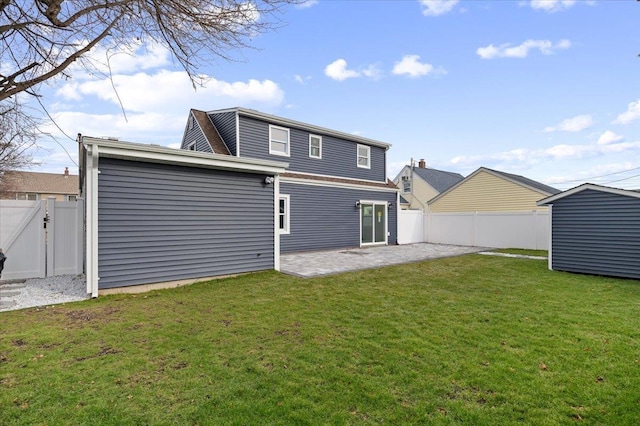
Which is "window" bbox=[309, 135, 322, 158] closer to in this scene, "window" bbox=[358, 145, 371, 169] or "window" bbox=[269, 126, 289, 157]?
"window" bbox=[269, 126, 289, 157]

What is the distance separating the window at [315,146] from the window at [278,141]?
1.24 m

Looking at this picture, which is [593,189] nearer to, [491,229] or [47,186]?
[491,229]

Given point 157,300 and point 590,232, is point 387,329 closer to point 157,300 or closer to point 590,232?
point 157,300

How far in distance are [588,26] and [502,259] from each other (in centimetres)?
777

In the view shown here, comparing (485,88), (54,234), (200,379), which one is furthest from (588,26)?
(54,234)

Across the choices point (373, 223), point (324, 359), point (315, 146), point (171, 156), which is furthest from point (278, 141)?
point (324, 359)

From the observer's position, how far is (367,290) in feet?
22.7

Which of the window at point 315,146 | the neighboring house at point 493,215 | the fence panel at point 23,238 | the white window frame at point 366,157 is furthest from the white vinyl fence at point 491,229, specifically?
the fence panel at point 23,238

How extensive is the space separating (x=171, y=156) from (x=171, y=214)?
1.30 meters

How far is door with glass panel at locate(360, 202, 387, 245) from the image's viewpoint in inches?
619

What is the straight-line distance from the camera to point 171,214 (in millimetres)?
7133

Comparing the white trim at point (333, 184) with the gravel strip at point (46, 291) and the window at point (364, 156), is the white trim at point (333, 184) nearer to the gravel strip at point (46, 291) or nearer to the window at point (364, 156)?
the window at point (364, 156)

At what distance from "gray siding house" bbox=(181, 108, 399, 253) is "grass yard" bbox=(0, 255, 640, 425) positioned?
22.2ft

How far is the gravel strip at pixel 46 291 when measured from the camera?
19.4 feet
